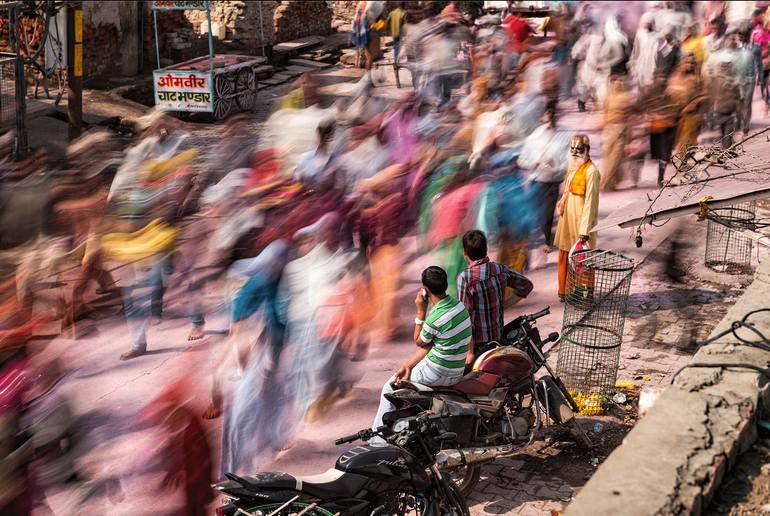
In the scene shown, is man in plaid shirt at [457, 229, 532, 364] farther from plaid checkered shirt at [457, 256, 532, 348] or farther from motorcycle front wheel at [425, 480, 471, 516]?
motorcycle front wheel at [425, 480, 471, 516]

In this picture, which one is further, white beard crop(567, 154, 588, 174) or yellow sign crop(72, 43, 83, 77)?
yellow sign crop(72, 43, 83, 77)

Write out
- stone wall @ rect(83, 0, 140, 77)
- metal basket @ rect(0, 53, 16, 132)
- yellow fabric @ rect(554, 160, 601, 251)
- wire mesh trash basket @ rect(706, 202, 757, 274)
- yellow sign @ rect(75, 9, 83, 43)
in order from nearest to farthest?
yellow fabric @ rect(554, 160, 601, 251) < wire mesh trash basket @ rect(706, 202, 757, 274) < yellow sign @ rect(75, 9, 83, 43) < metal basket @ rect(0, 53, 16, 132) < stone wall @ rect(83, 0, 140, 77)

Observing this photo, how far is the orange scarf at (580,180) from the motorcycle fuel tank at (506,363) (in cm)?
323

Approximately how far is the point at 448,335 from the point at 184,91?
1199 cm

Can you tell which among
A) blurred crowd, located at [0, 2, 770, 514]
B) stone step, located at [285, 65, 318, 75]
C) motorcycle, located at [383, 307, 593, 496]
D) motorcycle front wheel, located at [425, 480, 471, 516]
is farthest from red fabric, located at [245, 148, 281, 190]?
stone step, located at [285, 65, 318, 75]

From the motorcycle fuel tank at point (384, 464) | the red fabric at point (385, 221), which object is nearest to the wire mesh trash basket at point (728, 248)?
the red fabric at point (385, 221)

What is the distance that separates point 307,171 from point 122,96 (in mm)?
9445

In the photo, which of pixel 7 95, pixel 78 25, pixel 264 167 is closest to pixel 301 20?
pixel 7 95

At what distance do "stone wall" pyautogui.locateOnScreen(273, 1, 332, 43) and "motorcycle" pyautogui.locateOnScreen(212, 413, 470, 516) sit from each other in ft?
68.0

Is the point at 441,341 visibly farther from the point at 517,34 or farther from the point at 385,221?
the point at 517,34

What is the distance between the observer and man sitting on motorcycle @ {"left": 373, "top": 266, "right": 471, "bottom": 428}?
6.39 meters

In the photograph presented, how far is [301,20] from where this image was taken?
26.1m

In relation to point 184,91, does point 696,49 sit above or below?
above

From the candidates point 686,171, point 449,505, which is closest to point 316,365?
point 449,505
